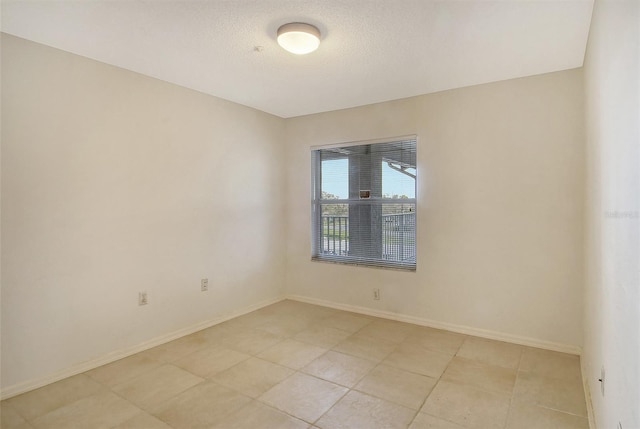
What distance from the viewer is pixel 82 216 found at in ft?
8.54

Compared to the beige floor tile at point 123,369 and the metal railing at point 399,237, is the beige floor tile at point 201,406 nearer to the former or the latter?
the beige floor tile at point 123,369

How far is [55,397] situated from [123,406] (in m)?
0.51

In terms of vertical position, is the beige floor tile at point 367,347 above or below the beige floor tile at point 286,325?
below

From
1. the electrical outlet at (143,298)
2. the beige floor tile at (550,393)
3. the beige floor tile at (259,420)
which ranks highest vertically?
the electrical outlet at (143,298)

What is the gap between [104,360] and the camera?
2709 millimetres

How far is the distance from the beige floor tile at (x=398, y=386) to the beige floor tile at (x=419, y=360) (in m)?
0.09

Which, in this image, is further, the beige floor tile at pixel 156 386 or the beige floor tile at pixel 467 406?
the beige floor tile at pixel 156 386

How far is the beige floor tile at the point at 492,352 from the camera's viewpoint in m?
2.73

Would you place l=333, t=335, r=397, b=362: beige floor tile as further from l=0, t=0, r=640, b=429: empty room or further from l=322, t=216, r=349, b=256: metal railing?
l=322, t=216, r=349, b=256: metal railing

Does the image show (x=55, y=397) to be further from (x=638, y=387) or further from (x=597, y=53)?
(x=597, y=53)

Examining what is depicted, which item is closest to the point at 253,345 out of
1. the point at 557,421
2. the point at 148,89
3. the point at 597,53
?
the point at 557,421

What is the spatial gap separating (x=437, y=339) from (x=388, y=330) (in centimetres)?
47

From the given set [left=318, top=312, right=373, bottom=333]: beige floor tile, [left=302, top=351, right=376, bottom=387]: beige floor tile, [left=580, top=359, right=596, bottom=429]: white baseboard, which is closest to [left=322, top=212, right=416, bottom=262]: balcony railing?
[left=318, top=312, right=373, bottom=333]: beige floor tile

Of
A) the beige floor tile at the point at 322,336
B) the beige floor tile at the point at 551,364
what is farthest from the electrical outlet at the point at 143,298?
the beige floor tile at the point at 551,364
